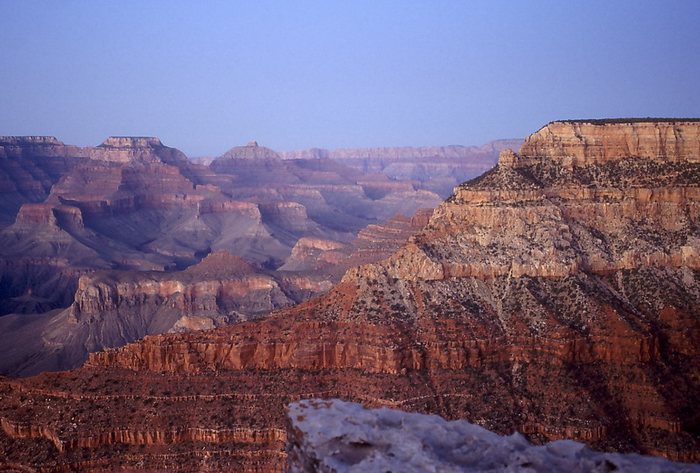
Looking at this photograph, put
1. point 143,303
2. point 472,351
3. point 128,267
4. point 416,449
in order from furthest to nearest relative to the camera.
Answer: point 128,267, point 143,303, point 472,351, point 416,449

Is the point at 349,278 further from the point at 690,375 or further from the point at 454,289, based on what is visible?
the point at 690,375

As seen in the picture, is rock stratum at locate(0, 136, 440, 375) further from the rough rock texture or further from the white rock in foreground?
the white rock in foreground

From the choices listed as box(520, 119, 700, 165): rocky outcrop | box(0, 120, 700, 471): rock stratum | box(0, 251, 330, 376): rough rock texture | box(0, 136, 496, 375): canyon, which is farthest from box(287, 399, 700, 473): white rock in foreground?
box(0, 251, 330, 376): rough rock texture

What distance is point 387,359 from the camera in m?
40.7

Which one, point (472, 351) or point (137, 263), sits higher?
point (472, 351)

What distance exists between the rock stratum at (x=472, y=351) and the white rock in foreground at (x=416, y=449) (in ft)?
75.7

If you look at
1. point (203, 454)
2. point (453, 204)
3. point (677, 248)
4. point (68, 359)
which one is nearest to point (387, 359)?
point (203, 454)

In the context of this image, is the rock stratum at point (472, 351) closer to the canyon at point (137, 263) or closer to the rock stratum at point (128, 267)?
the canyon at point (137, 263)

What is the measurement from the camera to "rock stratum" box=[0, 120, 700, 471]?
37.2m

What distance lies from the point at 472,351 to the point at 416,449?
28635 mm

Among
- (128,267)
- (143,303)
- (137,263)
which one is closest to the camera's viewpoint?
(143,303)

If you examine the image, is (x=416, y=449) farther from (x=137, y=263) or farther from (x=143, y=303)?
(x=137, y=263)

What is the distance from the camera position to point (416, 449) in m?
13.3

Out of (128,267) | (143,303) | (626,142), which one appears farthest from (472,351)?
(128,267)
